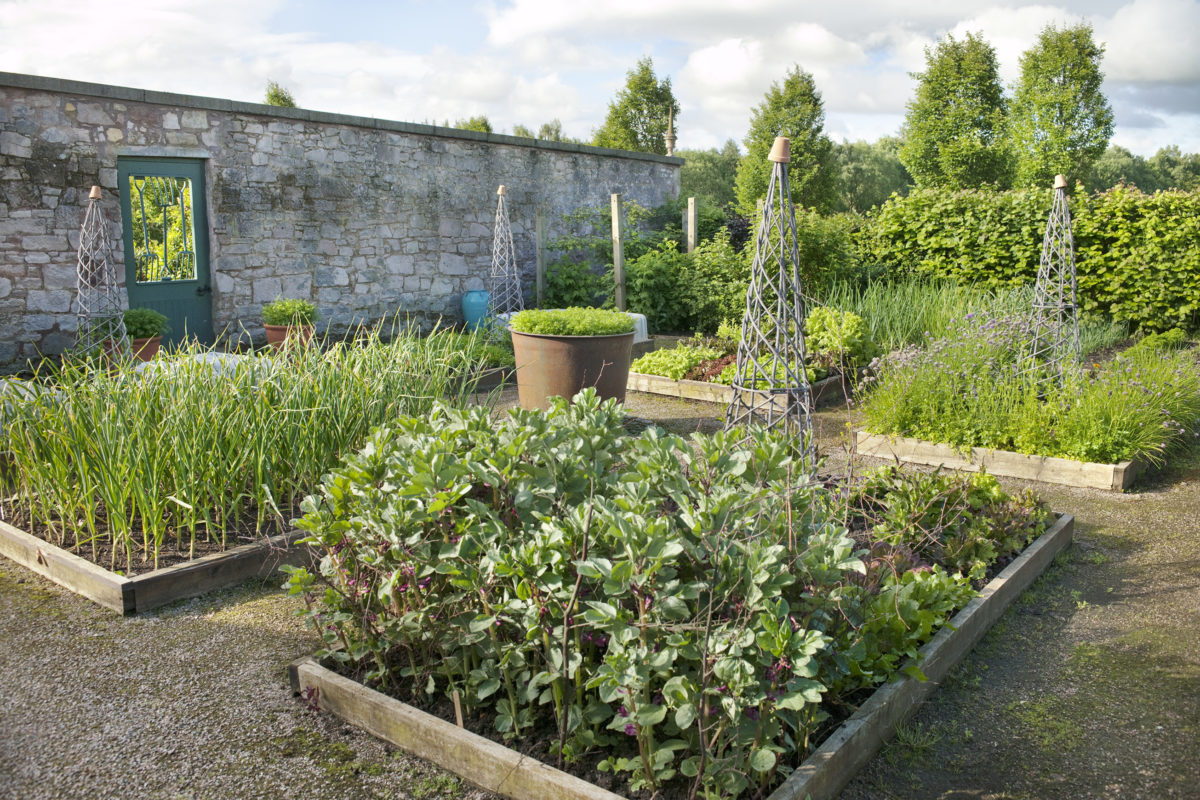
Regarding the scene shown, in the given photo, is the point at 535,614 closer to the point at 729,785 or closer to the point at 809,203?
the point at 729,785

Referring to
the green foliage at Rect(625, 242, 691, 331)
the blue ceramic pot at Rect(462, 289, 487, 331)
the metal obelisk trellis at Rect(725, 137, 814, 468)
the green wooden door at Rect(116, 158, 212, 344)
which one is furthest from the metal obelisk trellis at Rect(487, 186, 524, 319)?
the metal obelisk trellis at Rect(725, 137, 814, 468)

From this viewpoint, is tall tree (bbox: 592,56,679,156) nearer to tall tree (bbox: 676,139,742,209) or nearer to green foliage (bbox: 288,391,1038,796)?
tall tree (bbox: 676,139,742,209)

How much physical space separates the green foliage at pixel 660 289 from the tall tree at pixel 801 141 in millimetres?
11678

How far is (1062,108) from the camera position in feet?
82.0

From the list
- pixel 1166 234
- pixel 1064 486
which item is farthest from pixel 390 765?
pixel 1166 234

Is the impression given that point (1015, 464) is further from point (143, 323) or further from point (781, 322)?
point (143, 323)

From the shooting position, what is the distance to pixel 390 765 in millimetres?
2551

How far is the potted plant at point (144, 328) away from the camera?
780cm

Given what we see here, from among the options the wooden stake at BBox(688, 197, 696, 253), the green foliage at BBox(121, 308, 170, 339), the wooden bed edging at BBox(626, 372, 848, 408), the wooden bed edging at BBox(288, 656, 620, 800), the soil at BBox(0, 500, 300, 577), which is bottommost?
the wooden bed edging at BBox(288, 656, 620, 800)

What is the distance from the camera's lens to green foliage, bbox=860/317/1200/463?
215 inches

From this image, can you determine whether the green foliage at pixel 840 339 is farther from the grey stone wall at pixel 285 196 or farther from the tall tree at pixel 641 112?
the tall tree at pixel 641 112

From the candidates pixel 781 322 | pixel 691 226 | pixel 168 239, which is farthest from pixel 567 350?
pixel 691 226

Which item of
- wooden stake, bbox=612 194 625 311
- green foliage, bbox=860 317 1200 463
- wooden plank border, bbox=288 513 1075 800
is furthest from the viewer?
wooden stake, bbox=612 194 625 311

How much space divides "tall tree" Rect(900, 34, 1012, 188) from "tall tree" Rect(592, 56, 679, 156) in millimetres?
7526
